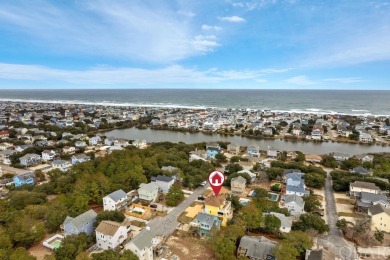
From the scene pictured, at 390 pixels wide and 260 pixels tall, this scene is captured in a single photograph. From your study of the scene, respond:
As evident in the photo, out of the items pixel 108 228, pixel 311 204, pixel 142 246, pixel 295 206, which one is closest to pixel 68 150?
pixel 108 228

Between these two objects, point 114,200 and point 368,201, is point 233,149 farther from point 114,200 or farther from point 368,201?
point 114,200

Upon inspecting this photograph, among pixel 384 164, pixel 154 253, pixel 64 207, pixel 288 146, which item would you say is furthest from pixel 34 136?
pixel 384 164

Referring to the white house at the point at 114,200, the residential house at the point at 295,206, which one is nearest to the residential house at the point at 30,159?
the white house at the point at 114,200

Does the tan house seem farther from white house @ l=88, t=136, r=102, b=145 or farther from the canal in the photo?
white house @ l=88, t=136, r=102, b=145

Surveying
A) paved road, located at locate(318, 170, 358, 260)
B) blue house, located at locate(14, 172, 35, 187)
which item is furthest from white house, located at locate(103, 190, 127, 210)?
paved road, located at locate(318, 170, 358, 260)

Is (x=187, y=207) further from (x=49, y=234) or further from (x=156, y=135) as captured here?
(x=156, y=135)

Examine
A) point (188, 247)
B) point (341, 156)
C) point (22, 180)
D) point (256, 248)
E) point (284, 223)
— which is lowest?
point (188, 247)
